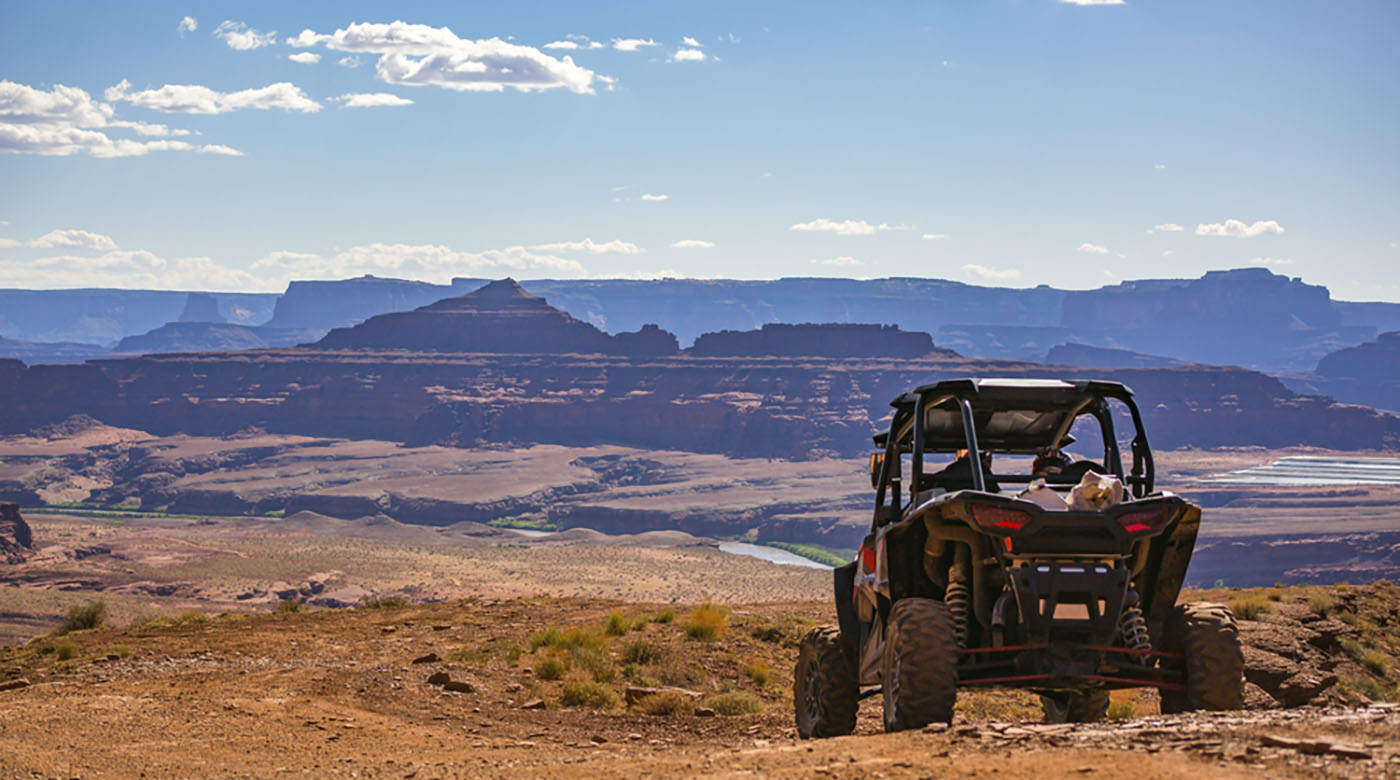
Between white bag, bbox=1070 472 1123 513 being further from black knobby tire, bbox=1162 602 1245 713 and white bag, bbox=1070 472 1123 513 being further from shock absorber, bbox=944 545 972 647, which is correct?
black knobby tire, bbox=1162 602 1245 713

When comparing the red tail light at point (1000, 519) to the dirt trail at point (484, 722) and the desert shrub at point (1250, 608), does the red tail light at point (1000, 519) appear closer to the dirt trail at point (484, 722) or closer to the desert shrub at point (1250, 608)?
the dirt trail at point (484, 722)

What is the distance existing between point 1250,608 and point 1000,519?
519 inches

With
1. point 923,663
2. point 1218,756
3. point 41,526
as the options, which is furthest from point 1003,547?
point 41,526

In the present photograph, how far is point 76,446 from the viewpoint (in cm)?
17338

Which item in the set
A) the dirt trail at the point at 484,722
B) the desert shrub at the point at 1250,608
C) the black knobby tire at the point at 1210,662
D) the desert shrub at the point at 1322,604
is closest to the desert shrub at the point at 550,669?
the dirt trail at the point at 484,722

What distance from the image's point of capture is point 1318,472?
14525 centimetres

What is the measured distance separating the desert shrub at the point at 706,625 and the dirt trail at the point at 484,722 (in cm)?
28

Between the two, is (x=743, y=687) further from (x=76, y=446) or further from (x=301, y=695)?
(x=76, y=446)

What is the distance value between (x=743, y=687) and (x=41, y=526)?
362 feet

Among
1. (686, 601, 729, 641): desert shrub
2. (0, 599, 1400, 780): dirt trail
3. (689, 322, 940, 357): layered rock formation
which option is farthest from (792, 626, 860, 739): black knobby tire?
(689, 322, 940, 357): layered rock formation

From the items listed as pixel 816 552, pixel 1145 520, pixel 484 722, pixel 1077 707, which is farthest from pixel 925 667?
pixel 816 552

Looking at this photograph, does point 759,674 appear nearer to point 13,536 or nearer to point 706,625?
point 706,625

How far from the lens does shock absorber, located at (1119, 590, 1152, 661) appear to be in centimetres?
711

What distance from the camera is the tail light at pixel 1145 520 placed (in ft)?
22.6
